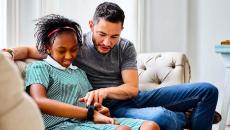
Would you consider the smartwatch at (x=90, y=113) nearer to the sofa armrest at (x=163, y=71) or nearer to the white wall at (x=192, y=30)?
the sofa armrest at (x=163, y=71)

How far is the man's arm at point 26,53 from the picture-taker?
1.48 meters

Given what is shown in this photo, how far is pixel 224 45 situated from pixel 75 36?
3.63 ft

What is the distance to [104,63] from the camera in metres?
1.63

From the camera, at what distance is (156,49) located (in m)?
2.71

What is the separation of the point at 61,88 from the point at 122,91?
30 cm

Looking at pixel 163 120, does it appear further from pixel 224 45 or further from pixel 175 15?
pixel 175 15

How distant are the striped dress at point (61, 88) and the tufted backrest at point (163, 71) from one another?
1.89ft

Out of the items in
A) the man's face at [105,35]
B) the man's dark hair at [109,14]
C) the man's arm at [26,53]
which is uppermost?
the man's dark hair at [109,14]

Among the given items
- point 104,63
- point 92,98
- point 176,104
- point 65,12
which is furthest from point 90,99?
point 65,12

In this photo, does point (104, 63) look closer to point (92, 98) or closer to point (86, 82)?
point (86, 82)

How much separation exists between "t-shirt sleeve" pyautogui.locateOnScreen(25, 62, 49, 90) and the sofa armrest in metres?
0.69

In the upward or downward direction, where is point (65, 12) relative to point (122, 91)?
upward

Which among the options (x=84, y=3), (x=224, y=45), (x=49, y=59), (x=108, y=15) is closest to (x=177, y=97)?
(x=108, y=15)

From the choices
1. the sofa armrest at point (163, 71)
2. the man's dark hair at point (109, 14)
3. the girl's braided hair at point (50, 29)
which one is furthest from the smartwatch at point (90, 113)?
the sofa armrest at point (163, 71)
